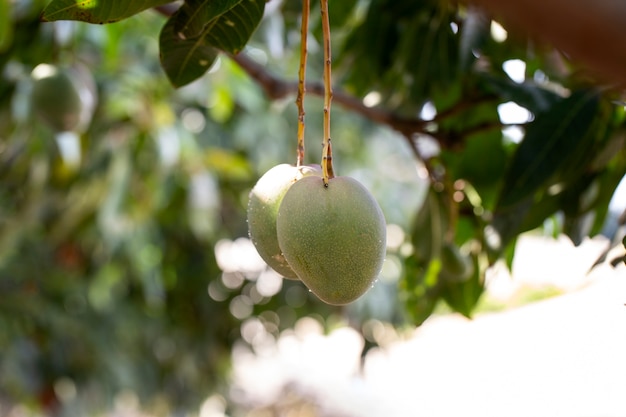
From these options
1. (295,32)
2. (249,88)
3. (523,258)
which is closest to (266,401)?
(249,88)

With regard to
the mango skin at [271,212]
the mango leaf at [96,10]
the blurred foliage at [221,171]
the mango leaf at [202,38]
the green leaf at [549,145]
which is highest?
the mango leaf at [96,10]

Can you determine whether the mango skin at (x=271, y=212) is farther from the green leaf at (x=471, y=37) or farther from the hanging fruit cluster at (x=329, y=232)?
the green leaf at (x=471, y=37)

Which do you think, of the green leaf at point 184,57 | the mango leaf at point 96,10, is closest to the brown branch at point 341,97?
the green leaf at point 184,57

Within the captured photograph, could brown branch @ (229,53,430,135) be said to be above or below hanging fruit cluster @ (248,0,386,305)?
→ below

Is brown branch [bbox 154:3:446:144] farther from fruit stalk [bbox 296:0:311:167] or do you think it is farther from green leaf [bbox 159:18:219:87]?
fruit stalk [bbox 296:0:311:167]

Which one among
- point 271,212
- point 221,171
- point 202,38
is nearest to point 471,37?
point 202,38

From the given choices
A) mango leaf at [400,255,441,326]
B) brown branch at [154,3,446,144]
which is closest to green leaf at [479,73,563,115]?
brown branch at [154,3,446,144]
